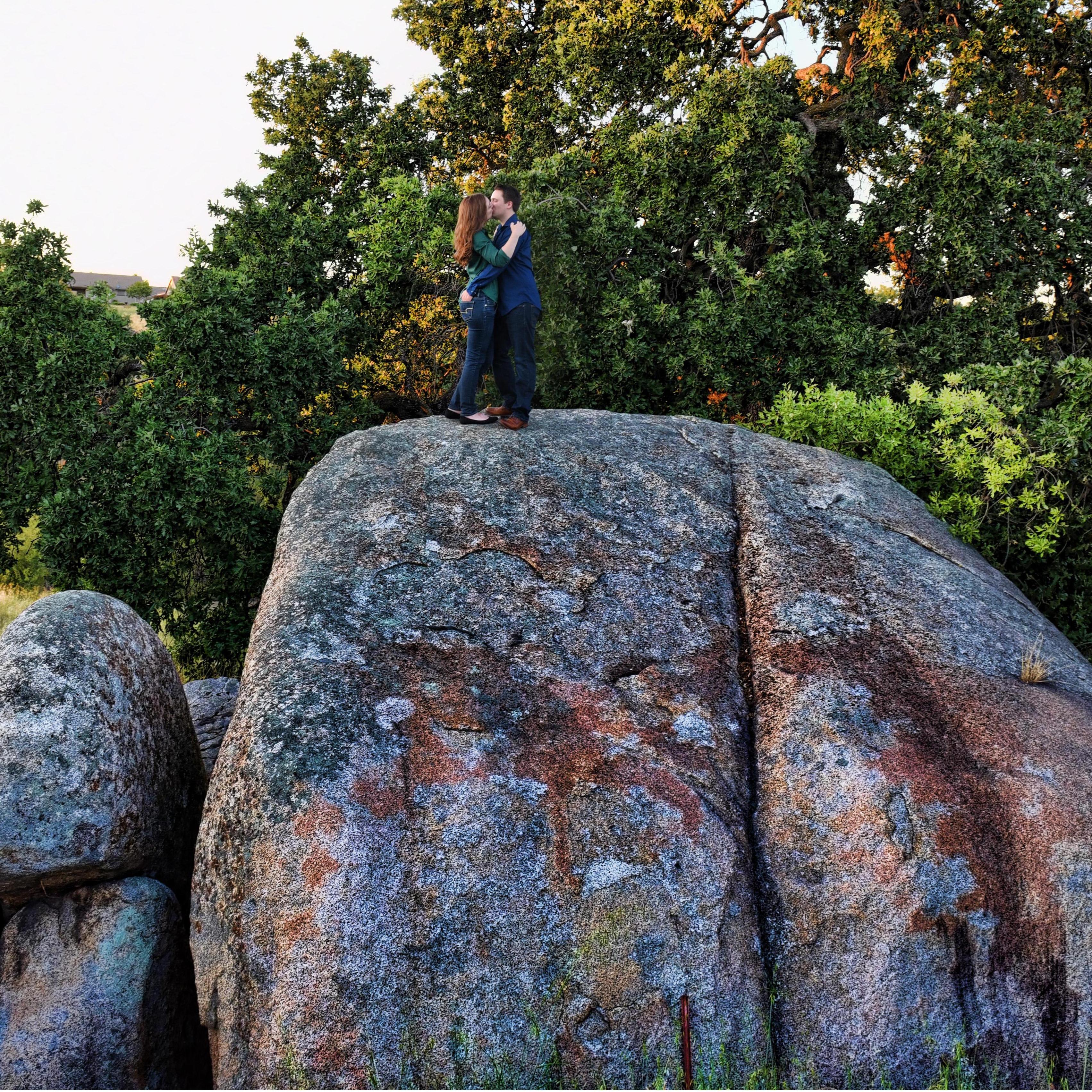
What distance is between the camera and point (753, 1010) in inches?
189

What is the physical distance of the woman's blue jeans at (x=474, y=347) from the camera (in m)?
8.73

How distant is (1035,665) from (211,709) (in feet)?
22.8

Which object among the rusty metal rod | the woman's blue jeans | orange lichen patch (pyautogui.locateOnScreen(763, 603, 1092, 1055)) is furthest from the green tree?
the rusty metal rod

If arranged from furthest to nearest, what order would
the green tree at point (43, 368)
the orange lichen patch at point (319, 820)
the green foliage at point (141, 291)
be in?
the green foliage at point (141, 291), the green tree at point (43, 368), the orange lichen patch at point (319, 820)

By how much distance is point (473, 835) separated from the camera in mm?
4871

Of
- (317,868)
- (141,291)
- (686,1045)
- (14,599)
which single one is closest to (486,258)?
(317,868)

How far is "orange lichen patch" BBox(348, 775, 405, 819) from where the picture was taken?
485 cm

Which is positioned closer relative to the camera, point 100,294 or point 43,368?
point 43,368

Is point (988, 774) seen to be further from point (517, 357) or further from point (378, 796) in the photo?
point (517, 357)

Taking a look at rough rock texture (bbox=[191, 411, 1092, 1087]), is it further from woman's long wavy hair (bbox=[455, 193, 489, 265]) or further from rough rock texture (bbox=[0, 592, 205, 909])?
woman's long wavy hair (bbox=[455, 193, 489, 265])

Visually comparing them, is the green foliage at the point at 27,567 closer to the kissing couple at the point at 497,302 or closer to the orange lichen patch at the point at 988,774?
the kissing couple at the point at 497,302

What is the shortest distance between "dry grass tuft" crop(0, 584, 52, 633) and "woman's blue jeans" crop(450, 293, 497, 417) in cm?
715

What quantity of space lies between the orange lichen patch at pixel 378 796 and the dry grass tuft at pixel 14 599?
936cm

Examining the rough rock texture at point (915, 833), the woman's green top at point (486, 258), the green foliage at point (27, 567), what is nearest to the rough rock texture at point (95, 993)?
the rough rock texture at point (915, 833)
